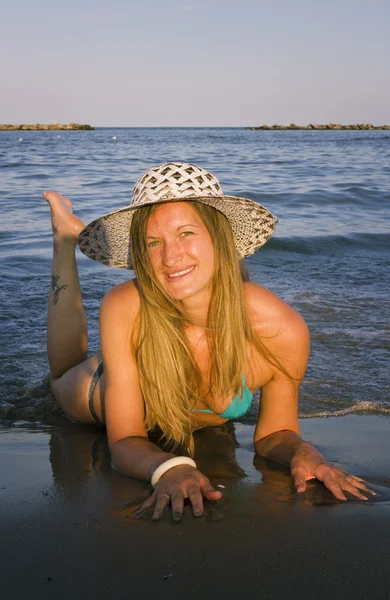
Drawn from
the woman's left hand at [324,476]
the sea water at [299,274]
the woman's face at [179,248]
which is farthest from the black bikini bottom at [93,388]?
the woman's left hand at [324,476]

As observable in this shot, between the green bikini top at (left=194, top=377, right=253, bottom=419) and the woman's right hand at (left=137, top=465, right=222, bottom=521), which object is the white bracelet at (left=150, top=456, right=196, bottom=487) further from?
the green bikini top at (left=194, top=377, right=253, bottom=419)

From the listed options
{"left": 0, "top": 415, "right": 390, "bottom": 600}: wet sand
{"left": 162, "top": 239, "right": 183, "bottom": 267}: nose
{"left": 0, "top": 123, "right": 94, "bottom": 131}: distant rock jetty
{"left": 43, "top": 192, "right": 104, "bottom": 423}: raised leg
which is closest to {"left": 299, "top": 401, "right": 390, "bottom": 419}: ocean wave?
{"left": 0, "top": 415, "right": 390, "bottom": 600}: wet sand

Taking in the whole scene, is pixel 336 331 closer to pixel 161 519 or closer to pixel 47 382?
pixel 47 382

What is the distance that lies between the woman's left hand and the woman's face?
2.60 feet

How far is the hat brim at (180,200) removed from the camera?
2.88 metres

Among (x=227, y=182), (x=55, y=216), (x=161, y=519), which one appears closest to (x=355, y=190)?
(x=227, y=182)

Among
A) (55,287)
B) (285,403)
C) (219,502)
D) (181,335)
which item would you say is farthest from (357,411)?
(55,287)

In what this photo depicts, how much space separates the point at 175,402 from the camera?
2971 mm

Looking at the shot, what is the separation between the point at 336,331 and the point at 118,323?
2908 mm

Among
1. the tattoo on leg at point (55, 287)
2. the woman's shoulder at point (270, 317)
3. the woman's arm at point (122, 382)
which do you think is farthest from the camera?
the tattoo on leg at point (55, 287)

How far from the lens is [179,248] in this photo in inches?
108

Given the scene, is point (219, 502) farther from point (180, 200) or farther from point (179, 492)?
point (180, 200)

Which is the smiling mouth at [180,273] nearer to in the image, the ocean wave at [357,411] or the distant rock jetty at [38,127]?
the ocean wave at [357,411]

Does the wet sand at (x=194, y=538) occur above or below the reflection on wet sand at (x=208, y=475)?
above
